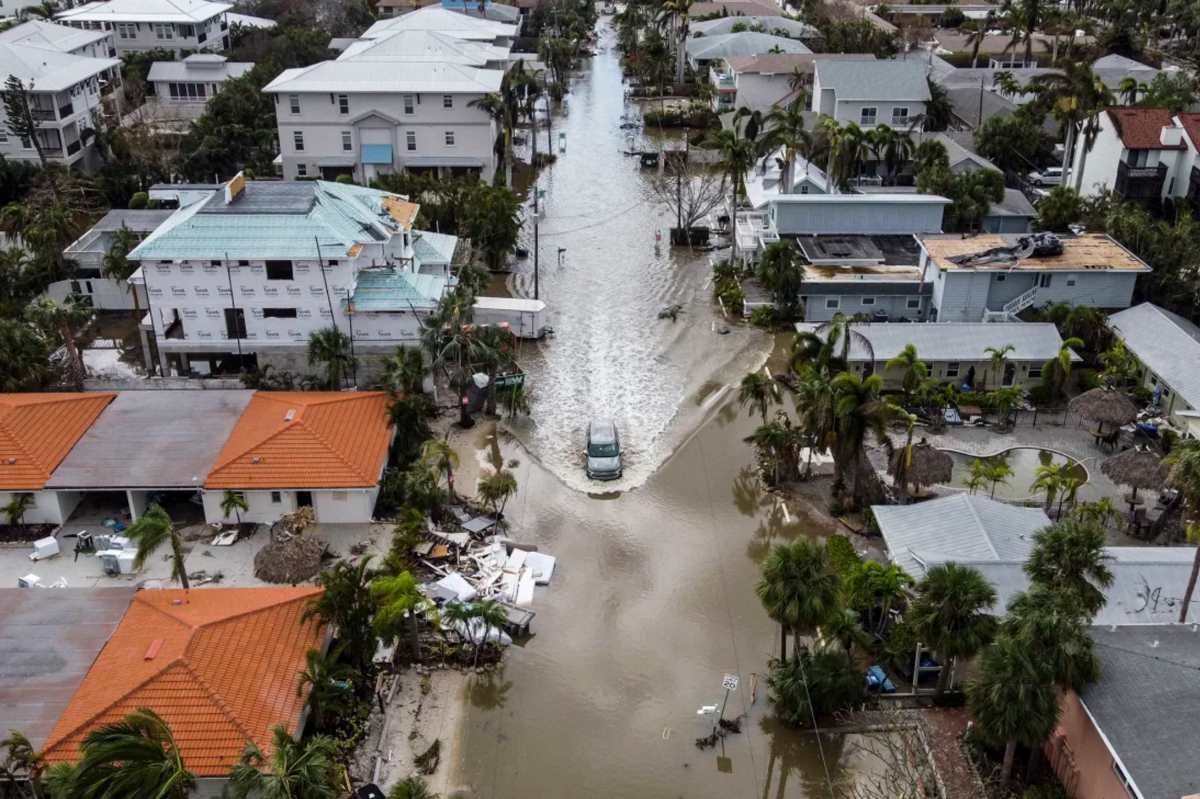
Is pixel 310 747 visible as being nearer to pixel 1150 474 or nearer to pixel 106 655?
pixel 106 655

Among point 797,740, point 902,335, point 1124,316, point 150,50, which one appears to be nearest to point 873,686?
point 797,740

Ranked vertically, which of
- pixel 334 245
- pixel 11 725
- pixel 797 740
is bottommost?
pixel 797 740

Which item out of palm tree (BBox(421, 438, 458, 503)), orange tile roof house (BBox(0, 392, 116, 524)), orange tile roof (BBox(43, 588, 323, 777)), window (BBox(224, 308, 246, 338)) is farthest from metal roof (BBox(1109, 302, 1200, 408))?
orange tile roof house (BBox(0, 392, 116, 524))

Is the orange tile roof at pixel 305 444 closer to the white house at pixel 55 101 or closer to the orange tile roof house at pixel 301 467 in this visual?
the orange tile roof house at pixel 301 467

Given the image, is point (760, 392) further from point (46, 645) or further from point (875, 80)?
point (875, 80)

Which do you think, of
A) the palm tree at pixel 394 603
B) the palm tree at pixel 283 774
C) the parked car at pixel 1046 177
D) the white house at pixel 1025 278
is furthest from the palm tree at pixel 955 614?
the parked car at pixel 1046 177

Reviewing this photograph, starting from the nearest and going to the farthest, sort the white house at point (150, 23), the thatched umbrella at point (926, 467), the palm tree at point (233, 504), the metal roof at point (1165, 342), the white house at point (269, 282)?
Answer: the palm tree at point (233, 504) → the thatched umbrella at point (926, 467) → the metal roof at point (1165, 342) → the white house at point (269, 282) → the white house at point (150, 23)

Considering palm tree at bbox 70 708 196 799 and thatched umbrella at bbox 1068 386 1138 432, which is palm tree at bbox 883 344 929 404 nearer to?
thatched umbrella at bbox 1068 386 1138 432
